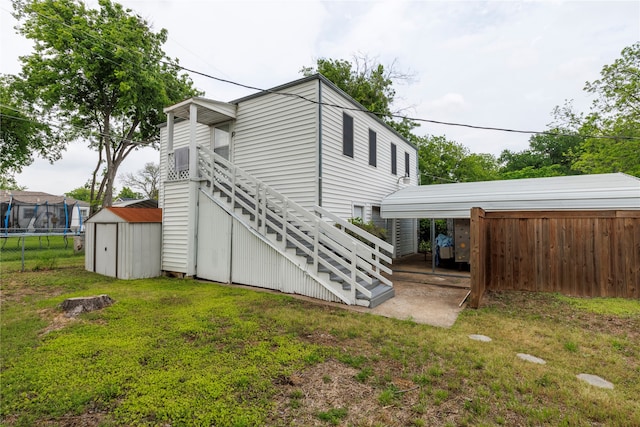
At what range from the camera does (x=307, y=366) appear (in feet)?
9.98

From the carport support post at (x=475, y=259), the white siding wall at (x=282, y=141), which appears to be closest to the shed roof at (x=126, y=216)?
the white siding wall at (x=282, y=141)

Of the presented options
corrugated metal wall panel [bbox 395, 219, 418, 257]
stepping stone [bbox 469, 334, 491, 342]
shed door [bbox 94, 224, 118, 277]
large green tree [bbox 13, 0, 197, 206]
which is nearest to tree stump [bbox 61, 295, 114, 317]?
shed door [bbox 94, 224, 118, 277]

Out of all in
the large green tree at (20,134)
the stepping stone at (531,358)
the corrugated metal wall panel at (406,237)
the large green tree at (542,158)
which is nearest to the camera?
the stepping stone at (531,358)

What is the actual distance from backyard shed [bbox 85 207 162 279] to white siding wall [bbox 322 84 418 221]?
508cm

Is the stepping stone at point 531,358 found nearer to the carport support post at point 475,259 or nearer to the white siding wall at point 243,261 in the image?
the carport support post at point 475,259

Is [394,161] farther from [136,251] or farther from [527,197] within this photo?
[136,251]

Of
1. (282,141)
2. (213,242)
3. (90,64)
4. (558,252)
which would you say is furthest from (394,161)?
(90,64)

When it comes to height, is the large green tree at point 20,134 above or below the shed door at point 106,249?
above

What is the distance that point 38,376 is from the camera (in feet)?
8.94

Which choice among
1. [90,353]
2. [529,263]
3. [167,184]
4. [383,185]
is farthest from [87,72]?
[529,263]

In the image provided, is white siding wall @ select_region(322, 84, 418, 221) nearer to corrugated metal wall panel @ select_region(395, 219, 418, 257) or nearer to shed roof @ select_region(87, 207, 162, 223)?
corrugated metal wall panel @ select_region(395, 219, 418, 257)

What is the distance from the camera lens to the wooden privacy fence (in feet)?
19.0

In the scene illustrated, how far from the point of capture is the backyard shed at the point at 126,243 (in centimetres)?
775

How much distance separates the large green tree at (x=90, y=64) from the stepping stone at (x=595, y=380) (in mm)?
16966
